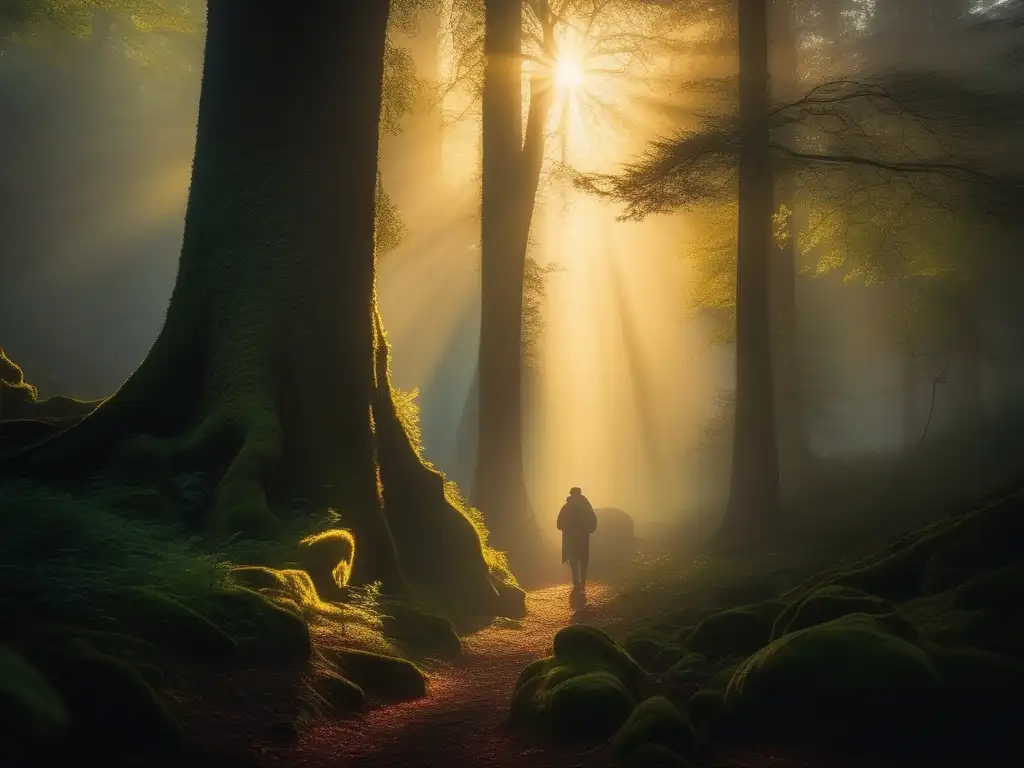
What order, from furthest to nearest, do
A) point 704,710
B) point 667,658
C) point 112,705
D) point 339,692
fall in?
1. point 667,658
2. point 339,692
3. point 704,710
4. point 112,705

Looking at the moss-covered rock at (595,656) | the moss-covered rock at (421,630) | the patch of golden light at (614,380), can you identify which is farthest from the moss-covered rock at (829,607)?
the patch of golden light at (614,380)

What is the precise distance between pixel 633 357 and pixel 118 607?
3927 centimetres

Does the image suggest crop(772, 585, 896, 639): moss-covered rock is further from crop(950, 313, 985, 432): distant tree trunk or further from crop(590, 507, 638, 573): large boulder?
crop(950, 313, 985, 432): distant tree trunk

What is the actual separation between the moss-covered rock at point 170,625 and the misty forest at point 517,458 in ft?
0.07

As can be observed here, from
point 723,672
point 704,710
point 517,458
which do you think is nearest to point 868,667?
point 704,710

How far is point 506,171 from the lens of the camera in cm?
1572

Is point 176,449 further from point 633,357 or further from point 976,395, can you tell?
point 633,357

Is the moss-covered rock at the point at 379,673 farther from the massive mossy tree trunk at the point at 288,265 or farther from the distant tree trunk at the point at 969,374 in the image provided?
the distant tree trunk at the point at 969,374

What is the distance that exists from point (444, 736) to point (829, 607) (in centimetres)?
256

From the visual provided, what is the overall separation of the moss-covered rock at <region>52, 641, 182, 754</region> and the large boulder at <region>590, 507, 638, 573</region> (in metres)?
17.3

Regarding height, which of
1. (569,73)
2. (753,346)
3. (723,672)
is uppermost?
(569,73)

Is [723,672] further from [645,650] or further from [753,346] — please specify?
[753,346]

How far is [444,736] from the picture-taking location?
15.1 ft

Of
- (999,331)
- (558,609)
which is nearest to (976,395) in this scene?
(999,331)
